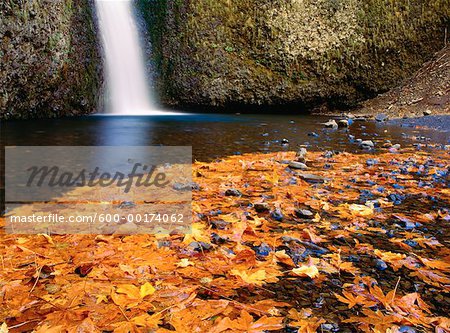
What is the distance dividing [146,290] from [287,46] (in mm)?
17050

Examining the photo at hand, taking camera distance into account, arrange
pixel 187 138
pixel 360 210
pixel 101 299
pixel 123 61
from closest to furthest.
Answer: pixel 101 299 < pixel 360 210 < pixel 187 138 < pixel 123 61

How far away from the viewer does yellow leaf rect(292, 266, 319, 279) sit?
2014mm

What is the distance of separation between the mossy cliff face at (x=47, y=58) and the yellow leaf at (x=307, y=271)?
10.2 m

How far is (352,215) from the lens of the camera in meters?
3.00

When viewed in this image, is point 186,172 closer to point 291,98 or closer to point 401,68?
point 291,98

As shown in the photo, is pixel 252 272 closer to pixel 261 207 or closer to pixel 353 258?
pixel 353 258

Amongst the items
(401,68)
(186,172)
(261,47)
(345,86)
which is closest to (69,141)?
(186,172)

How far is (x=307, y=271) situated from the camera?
2.04 m

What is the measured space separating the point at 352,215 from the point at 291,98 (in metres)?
15.3

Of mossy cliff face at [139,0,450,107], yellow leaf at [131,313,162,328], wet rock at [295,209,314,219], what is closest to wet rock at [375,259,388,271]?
wet rock at [295,209,314,219]

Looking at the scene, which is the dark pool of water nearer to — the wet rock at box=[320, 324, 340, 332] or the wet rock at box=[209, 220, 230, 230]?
the wet rock at box=[209, 220, 230, 230]

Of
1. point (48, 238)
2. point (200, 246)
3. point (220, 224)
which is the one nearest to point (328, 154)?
point (220, 224)

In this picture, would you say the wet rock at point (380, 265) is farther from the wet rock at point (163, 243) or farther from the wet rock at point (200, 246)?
the wet rock at point (163, 243)

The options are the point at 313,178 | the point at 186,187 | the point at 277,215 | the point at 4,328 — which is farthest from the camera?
the point at 313,178
